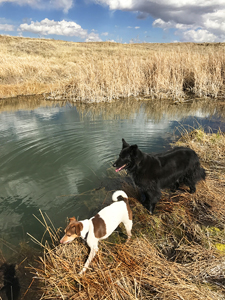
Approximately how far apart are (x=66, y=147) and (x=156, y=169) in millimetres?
3903

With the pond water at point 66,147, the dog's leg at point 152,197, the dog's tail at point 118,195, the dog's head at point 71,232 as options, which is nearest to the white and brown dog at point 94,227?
the dog's head at point 71,232

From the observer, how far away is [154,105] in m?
11.5

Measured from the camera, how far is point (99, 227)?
2.59 metres

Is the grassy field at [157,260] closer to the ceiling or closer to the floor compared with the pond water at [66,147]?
closer to the floor

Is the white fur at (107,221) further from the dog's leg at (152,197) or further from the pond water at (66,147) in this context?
the pond water at (66,147)

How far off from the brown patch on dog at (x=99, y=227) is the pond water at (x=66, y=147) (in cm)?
120

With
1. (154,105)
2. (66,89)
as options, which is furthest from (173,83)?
(66,89)

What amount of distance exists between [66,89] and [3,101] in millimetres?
4492

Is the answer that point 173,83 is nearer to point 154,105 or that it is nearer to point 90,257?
point 154,105

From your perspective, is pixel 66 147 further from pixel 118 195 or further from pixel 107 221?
pixel 107 221

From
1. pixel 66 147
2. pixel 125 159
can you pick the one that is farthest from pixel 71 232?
pixel 66 147

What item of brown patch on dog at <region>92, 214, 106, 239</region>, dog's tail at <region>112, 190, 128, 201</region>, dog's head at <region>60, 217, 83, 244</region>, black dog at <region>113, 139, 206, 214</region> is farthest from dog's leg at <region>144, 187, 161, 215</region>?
dog's head at <region>60, 217, 83, 244</region>

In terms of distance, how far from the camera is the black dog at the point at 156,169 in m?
3.21

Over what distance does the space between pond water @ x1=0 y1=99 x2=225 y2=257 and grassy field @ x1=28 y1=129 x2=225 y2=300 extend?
37.9 inches
